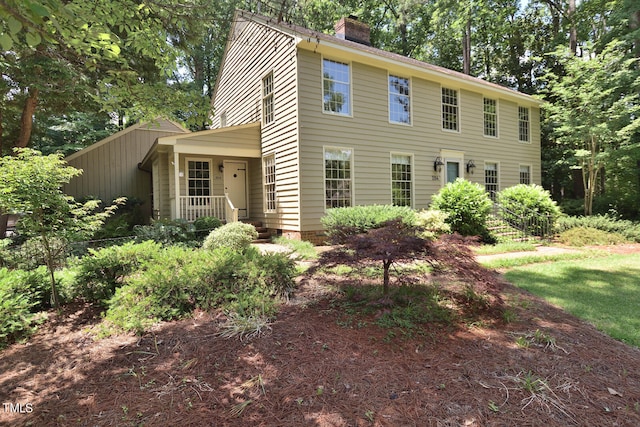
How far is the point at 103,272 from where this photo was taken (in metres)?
4.21

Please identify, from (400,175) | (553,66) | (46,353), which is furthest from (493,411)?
(553,66)

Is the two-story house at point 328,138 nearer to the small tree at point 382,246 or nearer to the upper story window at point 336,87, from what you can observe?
the upper story window at point 336,87

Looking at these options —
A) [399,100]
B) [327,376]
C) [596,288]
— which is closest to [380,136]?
[399,100]

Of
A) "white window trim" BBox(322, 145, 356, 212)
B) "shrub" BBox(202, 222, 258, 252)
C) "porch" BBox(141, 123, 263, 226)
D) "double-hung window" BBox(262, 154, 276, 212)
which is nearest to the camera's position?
"shrub" BBox(202, 222, 258, 252)

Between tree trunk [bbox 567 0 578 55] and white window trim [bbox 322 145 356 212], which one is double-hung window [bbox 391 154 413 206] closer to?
white window trim [bbox 322 145 356 212]

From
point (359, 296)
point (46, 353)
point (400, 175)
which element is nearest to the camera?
point (46, 353)

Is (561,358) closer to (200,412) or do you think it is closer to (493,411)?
(493,411)

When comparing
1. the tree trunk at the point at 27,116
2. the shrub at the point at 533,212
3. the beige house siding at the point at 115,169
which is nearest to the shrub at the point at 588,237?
the shrub at the point at 533,212

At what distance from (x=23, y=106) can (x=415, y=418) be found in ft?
44.7

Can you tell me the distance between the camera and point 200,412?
211 cm

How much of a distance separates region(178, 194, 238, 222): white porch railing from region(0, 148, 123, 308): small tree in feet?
18.8

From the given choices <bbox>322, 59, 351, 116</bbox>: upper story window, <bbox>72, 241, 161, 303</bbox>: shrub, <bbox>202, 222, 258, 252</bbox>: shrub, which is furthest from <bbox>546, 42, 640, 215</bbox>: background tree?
<bbox>72, 241, 161, 303</bbox>: shrub

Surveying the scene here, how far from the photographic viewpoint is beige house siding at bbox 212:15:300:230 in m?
9.34

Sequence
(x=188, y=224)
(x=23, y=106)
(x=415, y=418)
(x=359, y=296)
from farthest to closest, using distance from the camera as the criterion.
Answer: (x=23, y=106) < (x=188, y=224) < (x=359, y=296) < (x=415, y=418)
